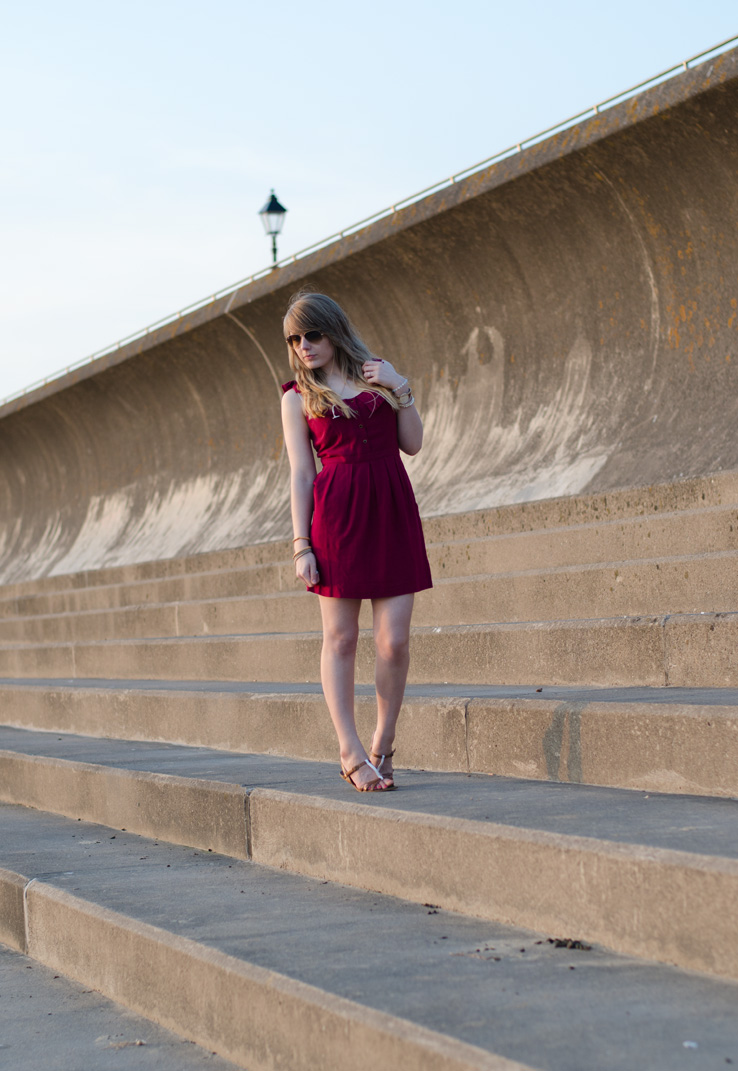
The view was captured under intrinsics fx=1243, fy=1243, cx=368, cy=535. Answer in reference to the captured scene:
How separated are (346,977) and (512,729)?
1.40 m

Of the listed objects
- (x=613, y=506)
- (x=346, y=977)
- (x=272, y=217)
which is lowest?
(x=346, y=977)

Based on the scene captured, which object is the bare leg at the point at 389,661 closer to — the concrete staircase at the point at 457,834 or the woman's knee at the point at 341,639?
the woman's knee at the point at 341,639

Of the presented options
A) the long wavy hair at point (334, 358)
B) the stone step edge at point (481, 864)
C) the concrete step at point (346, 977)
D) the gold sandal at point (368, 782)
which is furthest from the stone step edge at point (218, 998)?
the long wavy hair at point (334, 358)

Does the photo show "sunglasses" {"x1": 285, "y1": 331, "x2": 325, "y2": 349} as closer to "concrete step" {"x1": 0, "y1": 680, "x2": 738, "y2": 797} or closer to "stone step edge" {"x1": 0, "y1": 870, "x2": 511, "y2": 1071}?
"concrete step" {"x1": 0, "y1": 680, "x2": 738, "y2": 797}

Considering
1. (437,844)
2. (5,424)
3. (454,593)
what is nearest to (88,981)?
(437,844)

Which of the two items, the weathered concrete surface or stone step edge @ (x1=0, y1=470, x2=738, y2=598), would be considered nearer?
the weathered concrete surface

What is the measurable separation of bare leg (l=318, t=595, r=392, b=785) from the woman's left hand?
65 centimetres

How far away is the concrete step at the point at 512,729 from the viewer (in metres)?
3.11

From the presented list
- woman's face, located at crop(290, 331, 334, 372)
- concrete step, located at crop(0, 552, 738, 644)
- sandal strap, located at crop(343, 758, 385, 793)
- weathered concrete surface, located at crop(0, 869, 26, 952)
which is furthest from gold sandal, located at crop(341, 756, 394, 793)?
concrete step, located at crop(0, 552, 738, 644)

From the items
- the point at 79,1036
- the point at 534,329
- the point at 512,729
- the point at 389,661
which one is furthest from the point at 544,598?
the point at 534,329

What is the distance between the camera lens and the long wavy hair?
3.65m

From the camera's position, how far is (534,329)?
9.73m

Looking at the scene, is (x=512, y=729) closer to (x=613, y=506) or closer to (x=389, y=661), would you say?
(x=389, y=661)

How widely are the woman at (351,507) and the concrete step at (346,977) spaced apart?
593mm
